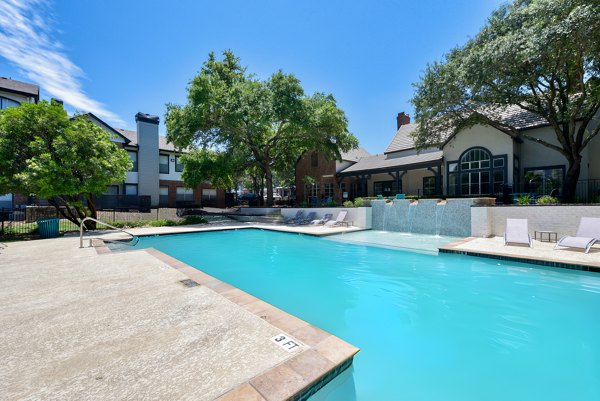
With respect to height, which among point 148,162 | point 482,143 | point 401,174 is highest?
point 482,143

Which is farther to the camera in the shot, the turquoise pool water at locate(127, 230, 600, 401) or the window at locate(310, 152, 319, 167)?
the window at locate(310, 152, 319, 167)

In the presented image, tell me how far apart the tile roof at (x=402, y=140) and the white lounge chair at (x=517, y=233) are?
1441cm

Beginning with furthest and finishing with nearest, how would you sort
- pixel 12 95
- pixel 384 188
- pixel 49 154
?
pixel 384 188, pixel 12 95, pixel 49 154

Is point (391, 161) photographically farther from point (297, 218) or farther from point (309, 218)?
point (297, 218)

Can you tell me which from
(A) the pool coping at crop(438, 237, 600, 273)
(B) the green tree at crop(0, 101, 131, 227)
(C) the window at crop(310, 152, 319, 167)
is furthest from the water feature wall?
(B) the green tree at crop(0, 101, 131, 227)

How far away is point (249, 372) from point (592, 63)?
18.6m

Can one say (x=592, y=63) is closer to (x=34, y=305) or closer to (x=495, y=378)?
(x=495, y=378)

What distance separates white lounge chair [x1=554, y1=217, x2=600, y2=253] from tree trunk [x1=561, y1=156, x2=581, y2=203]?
6.97 meters

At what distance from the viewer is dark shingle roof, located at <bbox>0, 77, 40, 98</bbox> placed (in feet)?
65.9

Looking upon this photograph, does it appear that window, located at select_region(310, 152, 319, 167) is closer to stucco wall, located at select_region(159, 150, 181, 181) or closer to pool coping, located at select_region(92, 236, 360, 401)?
stucco wall, located at select_region(159, 150, 181, 181)

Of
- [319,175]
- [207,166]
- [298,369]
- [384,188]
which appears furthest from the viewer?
[319,175]

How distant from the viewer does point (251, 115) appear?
18.3 meters

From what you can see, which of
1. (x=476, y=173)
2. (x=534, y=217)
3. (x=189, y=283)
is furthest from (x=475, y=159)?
(x=189, y=283)

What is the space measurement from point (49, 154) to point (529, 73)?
906 inches
